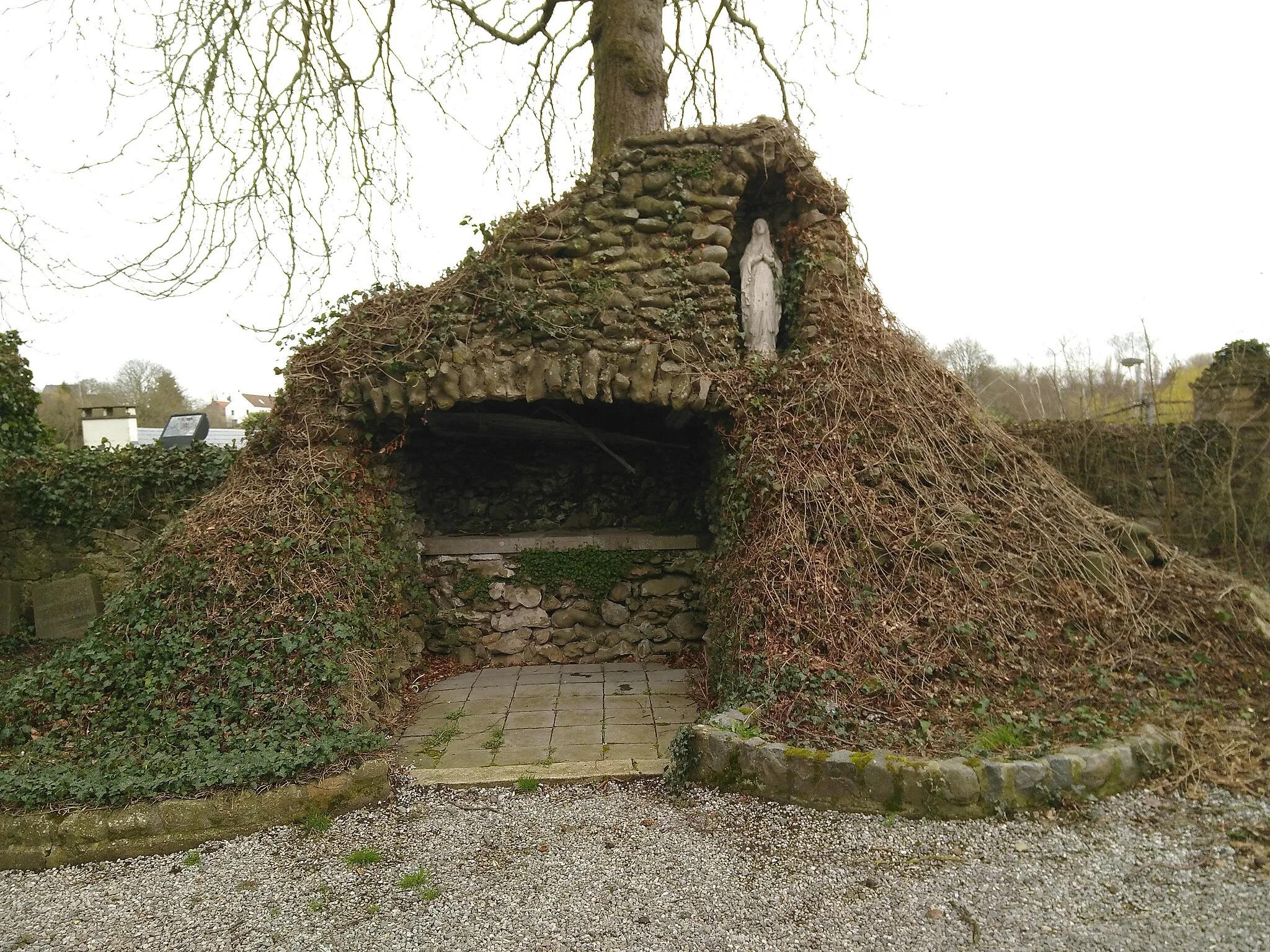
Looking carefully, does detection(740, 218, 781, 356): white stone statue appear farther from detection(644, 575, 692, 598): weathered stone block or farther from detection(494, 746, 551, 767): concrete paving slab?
detection(494, 746, 551, 767): concrete paving slab

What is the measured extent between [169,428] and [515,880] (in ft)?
25.0

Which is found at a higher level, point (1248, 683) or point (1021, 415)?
point (1021, 415)

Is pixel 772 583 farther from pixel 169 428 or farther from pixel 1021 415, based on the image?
pixel 1021 415

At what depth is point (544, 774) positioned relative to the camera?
4105mm

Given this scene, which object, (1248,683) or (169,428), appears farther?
(169,428)

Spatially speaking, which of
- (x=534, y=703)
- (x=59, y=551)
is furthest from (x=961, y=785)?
(x=59, y=551)

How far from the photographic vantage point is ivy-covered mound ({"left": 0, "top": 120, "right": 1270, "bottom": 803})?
4023 mm

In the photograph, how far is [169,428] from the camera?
8461 mm

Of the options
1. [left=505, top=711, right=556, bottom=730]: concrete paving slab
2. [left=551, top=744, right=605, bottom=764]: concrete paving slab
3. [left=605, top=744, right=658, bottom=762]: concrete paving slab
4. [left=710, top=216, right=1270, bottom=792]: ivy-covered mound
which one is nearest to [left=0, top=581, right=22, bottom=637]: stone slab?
[left=505, top=711, right=556, bottom=730]: concrete paving slab

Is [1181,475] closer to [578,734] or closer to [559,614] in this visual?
[559,614]

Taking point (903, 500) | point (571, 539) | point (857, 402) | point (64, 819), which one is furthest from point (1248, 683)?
point (64, 819)

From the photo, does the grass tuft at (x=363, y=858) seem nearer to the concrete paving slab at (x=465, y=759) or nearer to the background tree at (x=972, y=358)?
the concrete paving slab at (x=465, y=759)

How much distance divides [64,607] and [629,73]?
7.83 meters

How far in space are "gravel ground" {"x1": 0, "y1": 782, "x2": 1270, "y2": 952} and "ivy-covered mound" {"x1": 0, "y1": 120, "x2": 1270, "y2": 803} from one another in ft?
1.53
